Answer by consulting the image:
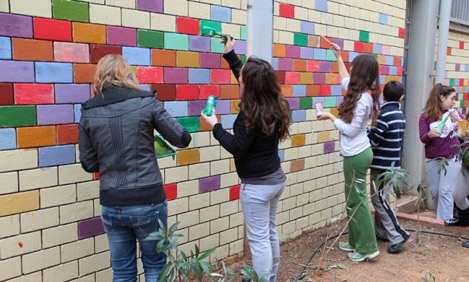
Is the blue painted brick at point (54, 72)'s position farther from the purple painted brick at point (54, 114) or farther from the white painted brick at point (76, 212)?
the white painted brick at point (76, 212)

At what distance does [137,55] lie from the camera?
10.4 feet

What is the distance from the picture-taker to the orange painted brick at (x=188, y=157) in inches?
140

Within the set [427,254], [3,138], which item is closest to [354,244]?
[427,254]

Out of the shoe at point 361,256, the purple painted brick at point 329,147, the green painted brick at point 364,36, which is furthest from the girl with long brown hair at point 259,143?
the green painted brick at point 364,36

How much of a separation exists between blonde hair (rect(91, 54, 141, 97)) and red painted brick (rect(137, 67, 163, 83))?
2.34ft

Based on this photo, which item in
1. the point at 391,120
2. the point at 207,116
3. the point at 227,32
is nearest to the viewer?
the point at 207,116

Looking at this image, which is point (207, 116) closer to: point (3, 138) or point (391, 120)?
point (3, 138)

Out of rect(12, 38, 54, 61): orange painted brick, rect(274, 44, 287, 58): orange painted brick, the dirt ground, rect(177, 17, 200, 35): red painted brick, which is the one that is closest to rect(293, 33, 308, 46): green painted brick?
rect(274, 44, 287, 58): orange painted brick

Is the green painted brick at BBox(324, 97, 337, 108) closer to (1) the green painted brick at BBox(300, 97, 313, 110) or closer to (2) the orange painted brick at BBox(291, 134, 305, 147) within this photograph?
(1) the green painted brick at BBox(300, 97, 313, 110)

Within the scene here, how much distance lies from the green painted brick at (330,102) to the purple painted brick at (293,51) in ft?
2.44

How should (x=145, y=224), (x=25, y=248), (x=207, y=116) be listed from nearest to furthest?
(x=145, y=224), (x=25, y=248), (x=207, y=116)

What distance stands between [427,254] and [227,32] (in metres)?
2.99

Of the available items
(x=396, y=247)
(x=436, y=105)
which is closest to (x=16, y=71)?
(x=396, y=247)

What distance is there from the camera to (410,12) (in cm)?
685
